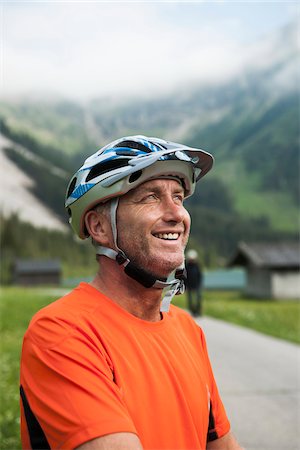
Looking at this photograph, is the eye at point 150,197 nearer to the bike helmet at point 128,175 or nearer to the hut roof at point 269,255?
the bike helmet at point 128,175

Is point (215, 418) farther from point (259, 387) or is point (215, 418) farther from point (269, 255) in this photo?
point (269, 255)

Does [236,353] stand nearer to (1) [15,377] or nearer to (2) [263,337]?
(2) [263,337]

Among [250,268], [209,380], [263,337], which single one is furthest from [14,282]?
[209,380]

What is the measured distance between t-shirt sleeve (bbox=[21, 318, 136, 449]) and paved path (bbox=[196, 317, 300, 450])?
485cm

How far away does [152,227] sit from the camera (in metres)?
2.56

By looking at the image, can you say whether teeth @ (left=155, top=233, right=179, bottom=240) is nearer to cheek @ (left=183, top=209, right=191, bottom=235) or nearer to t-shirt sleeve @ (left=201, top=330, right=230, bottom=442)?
cheek @ (left=183, top=209, right=191, bottom=235)

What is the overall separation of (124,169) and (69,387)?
2.69 feet

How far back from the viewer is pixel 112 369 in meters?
2.31

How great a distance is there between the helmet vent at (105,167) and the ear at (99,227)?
147mm

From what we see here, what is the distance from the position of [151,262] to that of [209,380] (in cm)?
56

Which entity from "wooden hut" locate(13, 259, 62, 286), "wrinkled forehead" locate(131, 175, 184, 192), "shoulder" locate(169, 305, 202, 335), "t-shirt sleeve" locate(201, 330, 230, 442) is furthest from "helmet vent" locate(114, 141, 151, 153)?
"wooden hut" locate(13, 259, 62, 286)

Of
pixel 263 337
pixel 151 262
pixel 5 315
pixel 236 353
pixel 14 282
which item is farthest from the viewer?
pixel 14 282

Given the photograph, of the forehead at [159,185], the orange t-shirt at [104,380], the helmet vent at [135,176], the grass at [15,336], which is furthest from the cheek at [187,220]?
the grass at [15,336]

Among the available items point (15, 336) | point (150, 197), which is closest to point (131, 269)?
point (150, 197)
